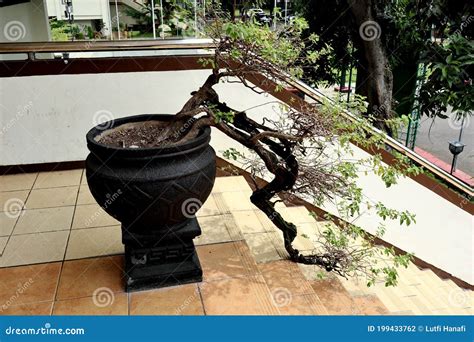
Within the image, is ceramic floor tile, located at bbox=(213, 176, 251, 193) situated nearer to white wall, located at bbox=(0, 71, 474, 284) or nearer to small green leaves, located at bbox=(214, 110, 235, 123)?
white wall, located at bbox=(0, 71, 474, 284)

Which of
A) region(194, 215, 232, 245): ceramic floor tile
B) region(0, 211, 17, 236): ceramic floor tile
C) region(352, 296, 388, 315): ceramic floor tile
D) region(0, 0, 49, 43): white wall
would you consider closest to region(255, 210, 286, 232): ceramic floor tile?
region(194, 215, 232, 245): ceramic floor tile

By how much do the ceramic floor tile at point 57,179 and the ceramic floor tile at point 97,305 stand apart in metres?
1.47

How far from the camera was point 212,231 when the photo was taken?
279 centimetres

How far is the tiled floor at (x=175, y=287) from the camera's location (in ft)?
6.97

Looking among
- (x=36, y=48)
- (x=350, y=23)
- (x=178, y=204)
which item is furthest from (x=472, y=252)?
(x=36, y=48)

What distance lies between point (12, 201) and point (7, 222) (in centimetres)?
33

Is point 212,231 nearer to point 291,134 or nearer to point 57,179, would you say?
point 291,134

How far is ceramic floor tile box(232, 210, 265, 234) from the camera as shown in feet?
9.62

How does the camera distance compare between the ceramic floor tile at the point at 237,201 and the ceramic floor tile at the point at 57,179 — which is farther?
the ceramic floor tile at the point at 57,179

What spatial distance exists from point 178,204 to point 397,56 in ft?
11.9

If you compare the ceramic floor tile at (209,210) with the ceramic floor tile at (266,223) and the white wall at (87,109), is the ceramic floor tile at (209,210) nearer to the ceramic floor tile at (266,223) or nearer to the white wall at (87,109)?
the ceramic floor tile at (266,223)

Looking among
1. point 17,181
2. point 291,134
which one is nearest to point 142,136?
point 291,134

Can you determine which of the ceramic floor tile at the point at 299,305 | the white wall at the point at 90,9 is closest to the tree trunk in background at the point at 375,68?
the ceramic floor tile at the point at 299,305
